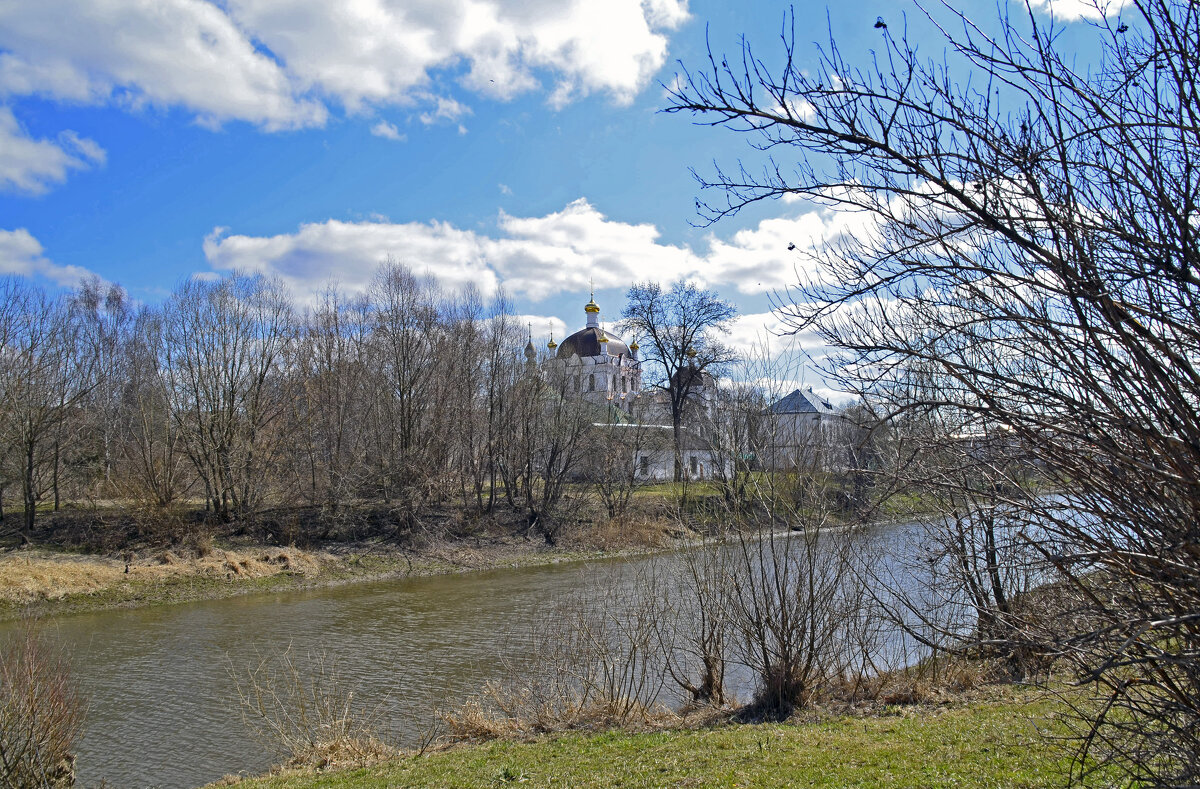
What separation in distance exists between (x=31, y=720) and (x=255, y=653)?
8.79 m

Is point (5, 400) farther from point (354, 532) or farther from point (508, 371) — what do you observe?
point (508, 371)

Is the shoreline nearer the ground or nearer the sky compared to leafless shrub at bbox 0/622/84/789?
nearer the ground

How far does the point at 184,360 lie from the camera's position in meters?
30.0

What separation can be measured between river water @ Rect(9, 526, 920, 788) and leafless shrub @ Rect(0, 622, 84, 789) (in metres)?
1.65

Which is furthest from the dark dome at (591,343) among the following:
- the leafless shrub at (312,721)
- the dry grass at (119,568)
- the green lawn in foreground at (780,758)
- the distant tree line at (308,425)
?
the green lawn in foreground at (780,758)

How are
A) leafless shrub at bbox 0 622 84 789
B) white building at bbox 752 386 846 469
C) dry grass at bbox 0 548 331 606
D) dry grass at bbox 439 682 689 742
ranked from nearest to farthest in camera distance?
leafless shrub at bbox 0 622 84 789
dry grass at bbox 439 682 689 742
white building at bbox 752 386 846 469
dry grass at bbox 0 548 331 606

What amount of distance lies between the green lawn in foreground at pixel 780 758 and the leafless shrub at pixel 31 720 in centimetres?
216

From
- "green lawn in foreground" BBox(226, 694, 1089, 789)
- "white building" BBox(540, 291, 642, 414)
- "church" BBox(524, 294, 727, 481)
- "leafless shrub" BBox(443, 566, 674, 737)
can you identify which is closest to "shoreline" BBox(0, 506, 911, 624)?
"church" BBox(524, 294, 727, 481)

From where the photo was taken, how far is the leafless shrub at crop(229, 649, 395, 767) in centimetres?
970

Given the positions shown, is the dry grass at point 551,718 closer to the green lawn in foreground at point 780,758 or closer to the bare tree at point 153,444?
the green lawn in foreground at point 780,758

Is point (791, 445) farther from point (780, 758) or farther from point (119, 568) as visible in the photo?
point (119, 568)

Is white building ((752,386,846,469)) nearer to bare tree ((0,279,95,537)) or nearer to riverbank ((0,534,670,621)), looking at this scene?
riverbank ((0,534,670,621))

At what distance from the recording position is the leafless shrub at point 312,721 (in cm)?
970

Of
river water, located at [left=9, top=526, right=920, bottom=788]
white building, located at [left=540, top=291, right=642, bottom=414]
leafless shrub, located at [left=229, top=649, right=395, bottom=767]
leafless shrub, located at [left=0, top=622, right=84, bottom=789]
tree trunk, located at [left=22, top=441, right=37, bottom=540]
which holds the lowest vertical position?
river water, located at [left=9, top=526, right=920, bottom=788]
